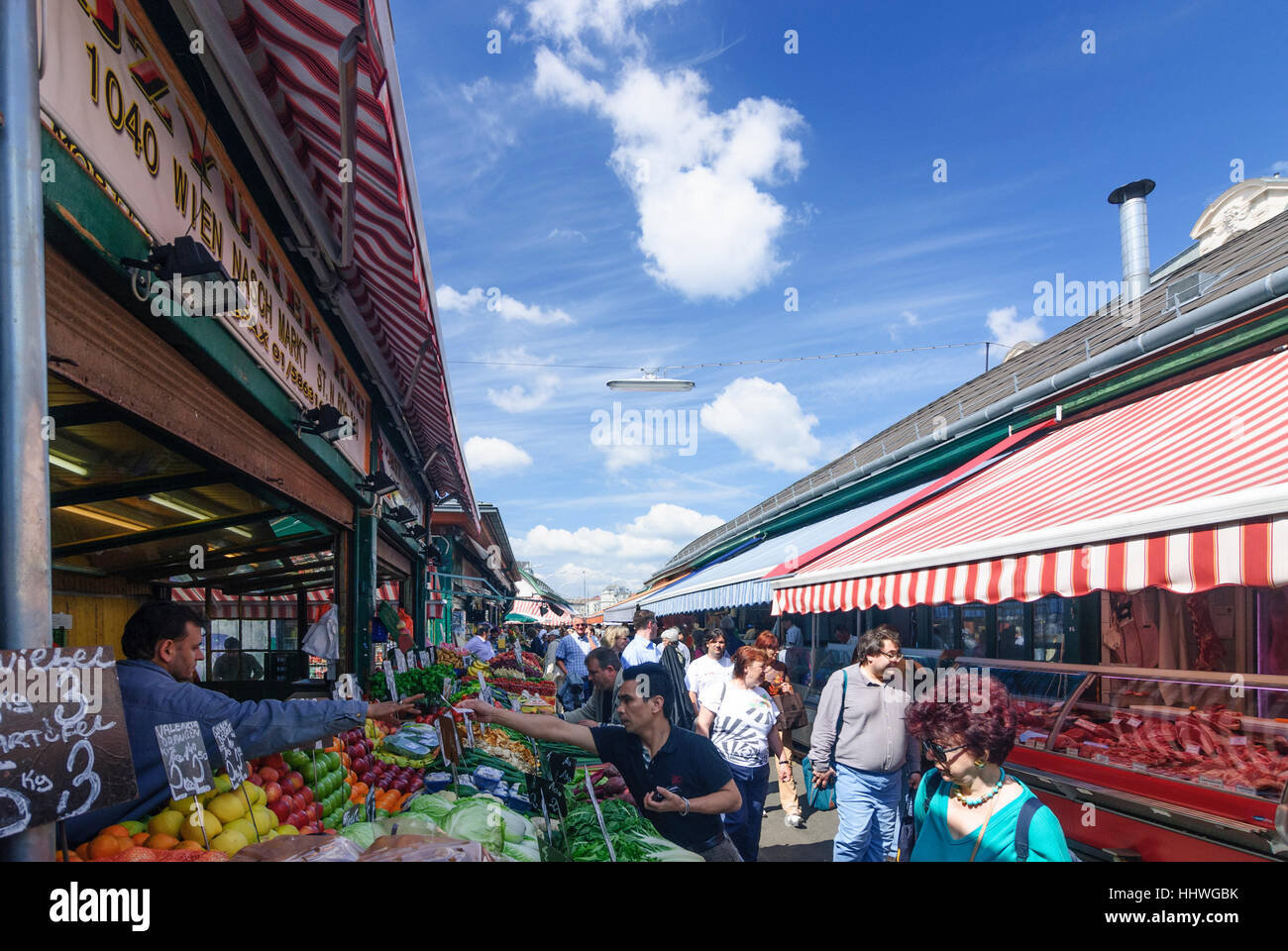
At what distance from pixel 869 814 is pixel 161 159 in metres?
5.03

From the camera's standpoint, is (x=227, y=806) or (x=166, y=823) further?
(x=227, y=806)

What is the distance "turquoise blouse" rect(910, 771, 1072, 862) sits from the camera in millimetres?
2783

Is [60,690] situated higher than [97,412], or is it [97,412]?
[97,412]

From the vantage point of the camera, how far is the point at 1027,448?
837cm

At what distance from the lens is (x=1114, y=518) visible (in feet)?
13.1

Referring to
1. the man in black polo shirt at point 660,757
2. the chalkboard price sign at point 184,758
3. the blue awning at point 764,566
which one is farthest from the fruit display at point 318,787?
the blue awning at point 764,566

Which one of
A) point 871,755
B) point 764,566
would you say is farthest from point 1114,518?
point 764,566

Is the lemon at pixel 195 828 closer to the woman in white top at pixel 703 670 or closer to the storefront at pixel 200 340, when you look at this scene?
the storefront at pixel 200 340

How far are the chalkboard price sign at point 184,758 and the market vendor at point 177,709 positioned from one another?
0.54 metres

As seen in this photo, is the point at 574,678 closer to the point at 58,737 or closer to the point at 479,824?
the point at 479,824
